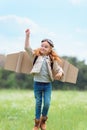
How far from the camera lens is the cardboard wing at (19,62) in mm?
11836

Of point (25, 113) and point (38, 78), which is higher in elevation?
point (38, 78)

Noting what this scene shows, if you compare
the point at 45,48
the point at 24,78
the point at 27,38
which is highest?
the point at 27,38

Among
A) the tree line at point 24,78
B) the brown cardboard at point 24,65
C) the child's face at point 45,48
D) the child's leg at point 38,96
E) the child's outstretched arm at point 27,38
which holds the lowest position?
the tree line at point 24,78

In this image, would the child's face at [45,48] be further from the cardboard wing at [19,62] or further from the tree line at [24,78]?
the tree line at [24,78]

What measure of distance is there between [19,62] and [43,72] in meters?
1.19

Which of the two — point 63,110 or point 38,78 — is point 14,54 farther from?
point 63,110

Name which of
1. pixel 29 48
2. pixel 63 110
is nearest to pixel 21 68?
pixel 29 48

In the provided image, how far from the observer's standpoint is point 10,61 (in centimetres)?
1206

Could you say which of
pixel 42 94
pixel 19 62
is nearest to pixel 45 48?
pixel 42 94

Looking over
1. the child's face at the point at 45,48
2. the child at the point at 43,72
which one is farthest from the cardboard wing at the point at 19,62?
the child's face at the point at 45,48

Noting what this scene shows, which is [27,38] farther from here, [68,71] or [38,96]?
[68,71]

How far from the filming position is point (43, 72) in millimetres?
10867

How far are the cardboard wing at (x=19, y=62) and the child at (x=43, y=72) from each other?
27.3 inches

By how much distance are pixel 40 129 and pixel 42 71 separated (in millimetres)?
1394
